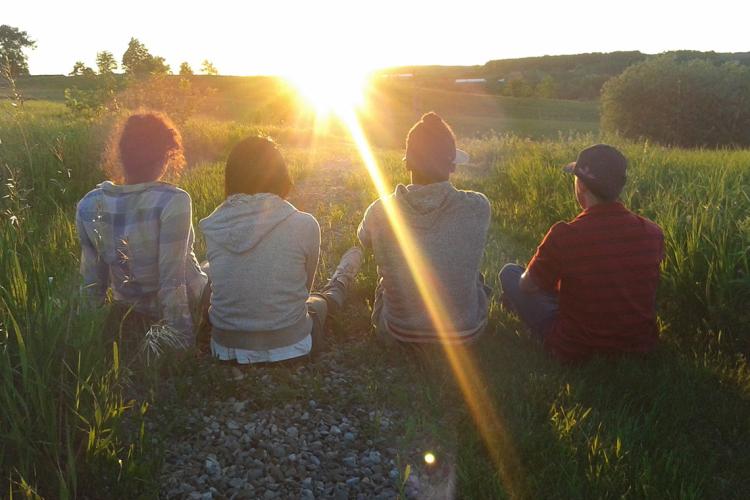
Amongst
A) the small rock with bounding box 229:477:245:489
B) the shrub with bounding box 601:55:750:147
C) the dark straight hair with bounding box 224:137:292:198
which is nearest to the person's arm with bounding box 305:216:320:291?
the dark straight hair with bounding box 224:137:292:198

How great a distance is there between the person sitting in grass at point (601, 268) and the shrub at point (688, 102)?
15.8 metres

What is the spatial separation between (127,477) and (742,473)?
2738 millimetres

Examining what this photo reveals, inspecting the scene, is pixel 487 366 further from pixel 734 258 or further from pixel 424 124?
pixel 734 258

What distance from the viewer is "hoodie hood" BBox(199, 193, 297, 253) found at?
3.41 metres

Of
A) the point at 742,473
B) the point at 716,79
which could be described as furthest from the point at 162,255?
the point at 716,79

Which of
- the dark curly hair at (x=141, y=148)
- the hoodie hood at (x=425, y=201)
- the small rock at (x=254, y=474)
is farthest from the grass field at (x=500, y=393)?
the hoodie hood at (x=425, y=201)

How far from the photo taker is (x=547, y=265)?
354cm

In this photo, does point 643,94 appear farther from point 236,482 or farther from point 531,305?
point 236,482

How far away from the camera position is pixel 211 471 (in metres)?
2.64

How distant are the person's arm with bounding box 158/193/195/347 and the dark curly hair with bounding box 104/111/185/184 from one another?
0.26 metres

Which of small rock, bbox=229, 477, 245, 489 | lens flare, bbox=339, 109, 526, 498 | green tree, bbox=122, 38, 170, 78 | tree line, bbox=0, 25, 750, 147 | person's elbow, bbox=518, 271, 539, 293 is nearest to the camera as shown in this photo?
small rock, bbox=229, 477, 245, 489

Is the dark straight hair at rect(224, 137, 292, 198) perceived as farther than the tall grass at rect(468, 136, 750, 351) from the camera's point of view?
No

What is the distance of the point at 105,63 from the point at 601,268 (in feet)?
43.5

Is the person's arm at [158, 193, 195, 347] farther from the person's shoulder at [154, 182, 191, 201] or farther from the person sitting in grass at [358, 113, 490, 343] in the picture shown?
the person sitting in grass at [358, 113, 490, 343]
